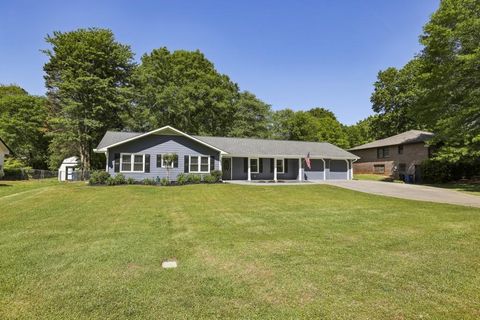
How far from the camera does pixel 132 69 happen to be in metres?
36.8

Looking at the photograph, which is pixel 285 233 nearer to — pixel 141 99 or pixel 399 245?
pixel 399 245

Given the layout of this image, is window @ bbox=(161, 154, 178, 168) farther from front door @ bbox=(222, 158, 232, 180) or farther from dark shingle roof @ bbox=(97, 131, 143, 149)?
front door @ bbox=(222, 158, 232, 180)

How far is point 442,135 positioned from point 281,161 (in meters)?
13.2

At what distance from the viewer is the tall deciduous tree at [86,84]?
106 ft

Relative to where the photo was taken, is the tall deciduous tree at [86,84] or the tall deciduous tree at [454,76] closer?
the tall deciduous tree at [454,76]

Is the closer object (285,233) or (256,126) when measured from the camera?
(285,233)

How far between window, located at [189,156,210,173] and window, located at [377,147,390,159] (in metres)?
24.7

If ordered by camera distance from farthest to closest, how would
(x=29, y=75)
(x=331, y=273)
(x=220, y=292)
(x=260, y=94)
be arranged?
(x=260, y=94) < (x=29, y=75) < (x=331, y=273) < (x=220, y=292)

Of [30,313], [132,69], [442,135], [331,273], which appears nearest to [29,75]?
[132,69]

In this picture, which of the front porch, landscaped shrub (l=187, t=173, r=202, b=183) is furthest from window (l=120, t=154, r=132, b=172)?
the front porch

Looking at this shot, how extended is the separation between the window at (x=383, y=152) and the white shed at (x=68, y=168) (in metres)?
36.8

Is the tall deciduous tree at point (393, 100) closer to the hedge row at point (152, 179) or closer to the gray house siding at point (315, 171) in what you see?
the gray house siding at point (315, 171)

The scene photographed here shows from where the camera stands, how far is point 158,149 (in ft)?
75.8

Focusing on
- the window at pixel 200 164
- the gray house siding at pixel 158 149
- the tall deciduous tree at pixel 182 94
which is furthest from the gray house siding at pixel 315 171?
the tall deciduous tree at pixel 182 94
